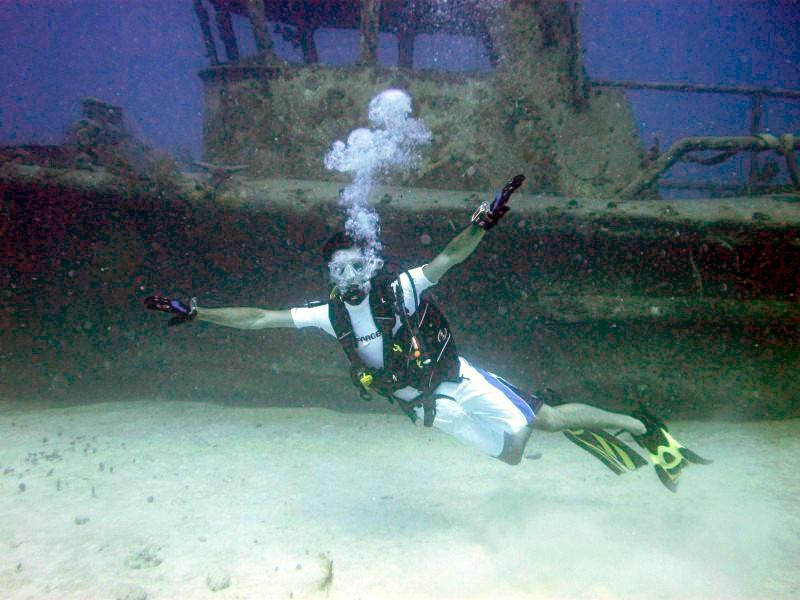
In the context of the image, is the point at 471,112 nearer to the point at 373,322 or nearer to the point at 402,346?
the point at 373,322

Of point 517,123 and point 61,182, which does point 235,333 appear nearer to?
point 61,182

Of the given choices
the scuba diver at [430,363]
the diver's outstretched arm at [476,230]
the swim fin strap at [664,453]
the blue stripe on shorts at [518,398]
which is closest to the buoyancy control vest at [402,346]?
the scuba diver at [430,363]

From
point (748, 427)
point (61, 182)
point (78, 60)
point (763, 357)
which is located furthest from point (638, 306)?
point (78, 60)

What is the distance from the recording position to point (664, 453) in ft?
12.9

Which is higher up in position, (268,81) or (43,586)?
(268,81)

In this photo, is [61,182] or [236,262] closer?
[61,182]

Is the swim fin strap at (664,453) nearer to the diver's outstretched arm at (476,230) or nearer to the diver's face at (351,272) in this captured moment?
the diver's outstretched arm at (476,230)

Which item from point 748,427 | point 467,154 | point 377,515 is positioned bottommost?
point 748,427

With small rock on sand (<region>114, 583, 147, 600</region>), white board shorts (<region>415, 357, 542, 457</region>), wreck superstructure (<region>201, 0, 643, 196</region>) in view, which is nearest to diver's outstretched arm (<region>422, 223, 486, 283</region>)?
white board shorts (<region>415, 357, 542, 457</region>)

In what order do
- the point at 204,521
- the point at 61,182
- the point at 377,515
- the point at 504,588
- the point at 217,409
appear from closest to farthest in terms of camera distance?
the point at 504,588
the point at 204,521
the point at 377,515
the point at 61,182
the point at 217,409

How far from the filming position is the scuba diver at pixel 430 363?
12.3ft

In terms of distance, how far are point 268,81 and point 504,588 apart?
624 cm

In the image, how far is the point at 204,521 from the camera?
12.0 ft

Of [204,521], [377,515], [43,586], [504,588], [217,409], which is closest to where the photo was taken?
[43,586]
